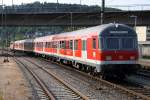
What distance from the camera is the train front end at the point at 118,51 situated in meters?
21.2

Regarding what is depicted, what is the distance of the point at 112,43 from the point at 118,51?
19.9 inches

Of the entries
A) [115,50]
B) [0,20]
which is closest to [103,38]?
[115,50]

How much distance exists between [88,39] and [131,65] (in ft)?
12.3

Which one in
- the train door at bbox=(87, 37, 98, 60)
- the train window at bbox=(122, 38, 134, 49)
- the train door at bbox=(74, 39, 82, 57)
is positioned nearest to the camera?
the train window at bbox=(122, 38, 134, 49)

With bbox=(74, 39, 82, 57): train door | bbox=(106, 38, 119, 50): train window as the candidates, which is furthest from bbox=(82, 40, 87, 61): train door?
bbox=(106, 38, 119, 50): train window

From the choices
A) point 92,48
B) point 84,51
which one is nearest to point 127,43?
point 92,48

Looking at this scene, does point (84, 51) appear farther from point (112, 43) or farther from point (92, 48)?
point (112, 43)

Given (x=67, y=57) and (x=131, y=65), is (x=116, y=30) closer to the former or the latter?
(x=131, y=65)

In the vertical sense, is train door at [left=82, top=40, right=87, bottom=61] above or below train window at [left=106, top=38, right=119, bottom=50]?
below

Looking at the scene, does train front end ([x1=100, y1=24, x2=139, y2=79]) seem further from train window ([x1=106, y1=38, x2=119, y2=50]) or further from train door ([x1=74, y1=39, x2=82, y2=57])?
train door ([x1=74, y1=39, x2=82, y2=57])

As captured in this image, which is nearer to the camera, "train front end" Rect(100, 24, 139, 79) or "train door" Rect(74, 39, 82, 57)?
"train front end" Rect(100, 24, 139, 79)

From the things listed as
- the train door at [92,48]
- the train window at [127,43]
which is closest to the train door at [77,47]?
the train door at [92,48]

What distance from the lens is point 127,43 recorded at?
71.2 ft

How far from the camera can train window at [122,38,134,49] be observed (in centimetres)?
2162
